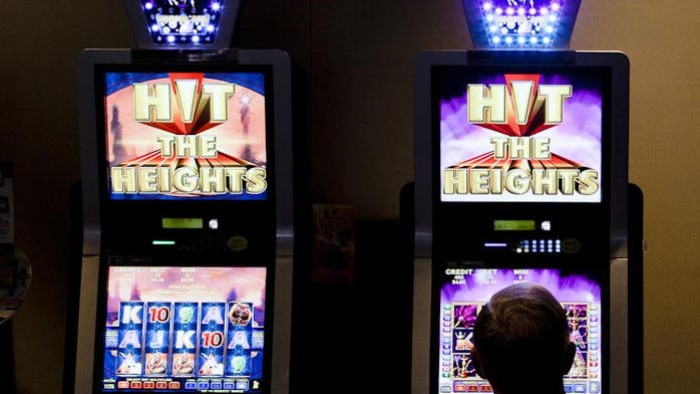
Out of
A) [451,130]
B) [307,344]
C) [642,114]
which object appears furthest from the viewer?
[642,114]

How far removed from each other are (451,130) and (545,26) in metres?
0.47

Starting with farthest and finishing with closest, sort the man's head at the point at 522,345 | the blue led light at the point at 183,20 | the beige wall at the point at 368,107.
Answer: the beige wall at the point at 368,107 < the blue led light at the point at 183,20 < the man's head at the point at 522,345

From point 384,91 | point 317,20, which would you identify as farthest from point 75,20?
point 384,91

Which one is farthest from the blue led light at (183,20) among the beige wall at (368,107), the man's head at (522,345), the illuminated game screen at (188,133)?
the man's head at (522,345)

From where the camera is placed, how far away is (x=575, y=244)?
2865 millimetres

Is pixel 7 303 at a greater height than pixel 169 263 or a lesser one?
lesser

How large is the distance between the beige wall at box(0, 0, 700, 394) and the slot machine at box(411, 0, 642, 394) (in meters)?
0.88

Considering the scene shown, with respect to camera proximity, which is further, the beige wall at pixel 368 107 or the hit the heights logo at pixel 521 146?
the beige wall at pixel 368 107

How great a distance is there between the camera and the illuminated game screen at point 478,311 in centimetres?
284

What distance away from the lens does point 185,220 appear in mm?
2951

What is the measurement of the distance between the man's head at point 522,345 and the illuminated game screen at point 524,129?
3.20 feet

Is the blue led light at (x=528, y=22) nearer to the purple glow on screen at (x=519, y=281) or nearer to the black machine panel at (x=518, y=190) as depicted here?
the black machine panel at (x=518, y=190)

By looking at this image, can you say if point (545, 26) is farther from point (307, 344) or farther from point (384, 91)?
point (307, 344)

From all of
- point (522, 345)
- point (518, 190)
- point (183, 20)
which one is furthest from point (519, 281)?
point (183, 20)
